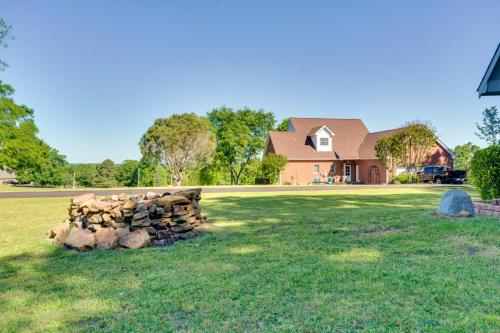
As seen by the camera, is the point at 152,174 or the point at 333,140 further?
the point at 333,140

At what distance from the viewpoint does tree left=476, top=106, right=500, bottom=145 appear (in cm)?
2978

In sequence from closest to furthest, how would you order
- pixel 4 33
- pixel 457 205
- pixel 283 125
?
pixel 457 205, pixel 4 33, pixel 283 125

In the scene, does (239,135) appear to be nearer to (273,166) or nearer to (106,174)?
(273,166)

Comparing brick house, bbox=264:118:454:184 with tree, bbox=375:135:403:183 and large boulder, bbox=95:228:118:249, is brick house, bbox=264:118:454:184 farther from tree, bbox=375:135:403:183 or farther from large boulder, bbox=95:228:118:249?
large boulder, bbox=95:228:118:249

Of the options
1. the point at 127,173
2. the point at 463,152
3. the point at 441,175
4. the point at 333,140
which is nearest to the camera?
the point at 441,175

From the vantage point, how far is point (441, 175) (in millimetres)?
28812

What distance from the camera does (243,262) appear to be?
480 centimetres

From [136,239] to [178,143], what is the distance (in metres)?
26.8

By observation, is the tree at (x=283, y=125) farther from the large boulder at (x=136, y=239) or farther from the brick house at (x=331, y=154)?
the large boulder at (x=136, y=239)

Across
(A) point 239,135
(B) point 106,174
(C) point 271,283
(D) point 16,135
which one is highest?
(A) point 239,135

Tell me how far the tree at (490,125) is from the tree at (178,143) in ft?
85.1

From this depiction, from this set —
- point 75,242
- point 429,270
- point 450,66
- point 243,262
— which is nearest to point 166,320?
point 243,262

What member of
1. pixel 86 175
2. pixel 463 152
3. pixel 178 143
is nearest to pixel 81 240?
pixel 178 143

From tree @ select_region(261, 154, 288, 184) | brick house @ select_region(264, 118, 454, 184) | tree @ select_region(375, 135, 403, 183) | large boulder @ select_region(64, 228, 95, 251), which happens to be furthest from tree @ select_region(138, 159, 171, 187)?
large boulder @ select_region(64, 228, 95, 251)
